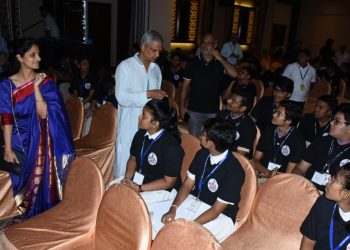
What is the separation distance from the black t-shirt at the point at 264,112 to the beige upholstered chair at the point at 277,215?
1.58 meters

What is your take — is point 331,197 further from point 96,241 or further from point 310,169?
point 96,241

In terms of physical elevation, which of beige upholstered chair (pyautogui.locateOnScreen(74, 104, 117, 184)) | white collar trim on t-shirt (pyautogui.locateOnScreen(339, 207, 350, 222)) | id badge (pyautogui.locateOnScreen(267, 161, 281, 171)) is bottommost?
beige upholstered chair (pyautogui.locateOnScreen(74, 104, 117, 184))

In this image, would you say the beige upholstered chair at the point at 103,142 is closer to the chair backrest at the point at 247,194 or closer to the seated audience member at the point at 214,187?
the seated audience member at the point at 214,187

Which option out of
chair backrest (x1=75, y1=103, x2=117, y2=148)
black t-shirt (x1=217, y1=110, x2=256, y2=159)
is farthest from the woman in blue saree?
black t-shirt (x1=217, y1=110, x2=256, y2=159)

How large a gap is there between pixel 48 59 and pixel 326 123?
5.19 meters

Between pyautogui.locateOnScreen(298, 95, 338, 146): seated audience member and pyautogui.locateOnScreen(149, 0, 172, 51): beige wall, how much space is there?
5.14 m

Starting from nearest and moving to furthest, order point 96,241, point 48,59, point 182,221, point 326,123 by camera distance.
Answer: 1. point 182,221
2. point 96,241
3. point 326,123
4. point 48,59

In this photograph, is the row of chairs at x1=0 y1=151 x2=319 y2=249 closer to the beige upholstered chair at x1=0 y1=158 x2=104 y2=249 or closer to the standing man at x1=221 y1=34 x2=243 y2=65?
the beige upholstered chair at x1=0 y1=158 x2=104 y2=249

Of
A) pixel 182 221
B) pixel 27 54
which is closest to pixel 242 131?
pixel 182 221

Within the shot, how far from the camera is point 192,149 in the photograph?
2371 millimetres

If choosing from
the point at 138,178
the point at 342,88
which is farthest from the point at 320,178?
the point at 342,88

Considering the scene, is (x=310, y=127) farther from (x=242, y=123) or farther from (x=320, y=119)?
(x=242, y=123)

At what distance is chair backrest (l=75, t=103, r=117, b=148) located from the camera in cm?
337

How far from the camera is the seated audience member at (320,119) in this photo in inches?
120
